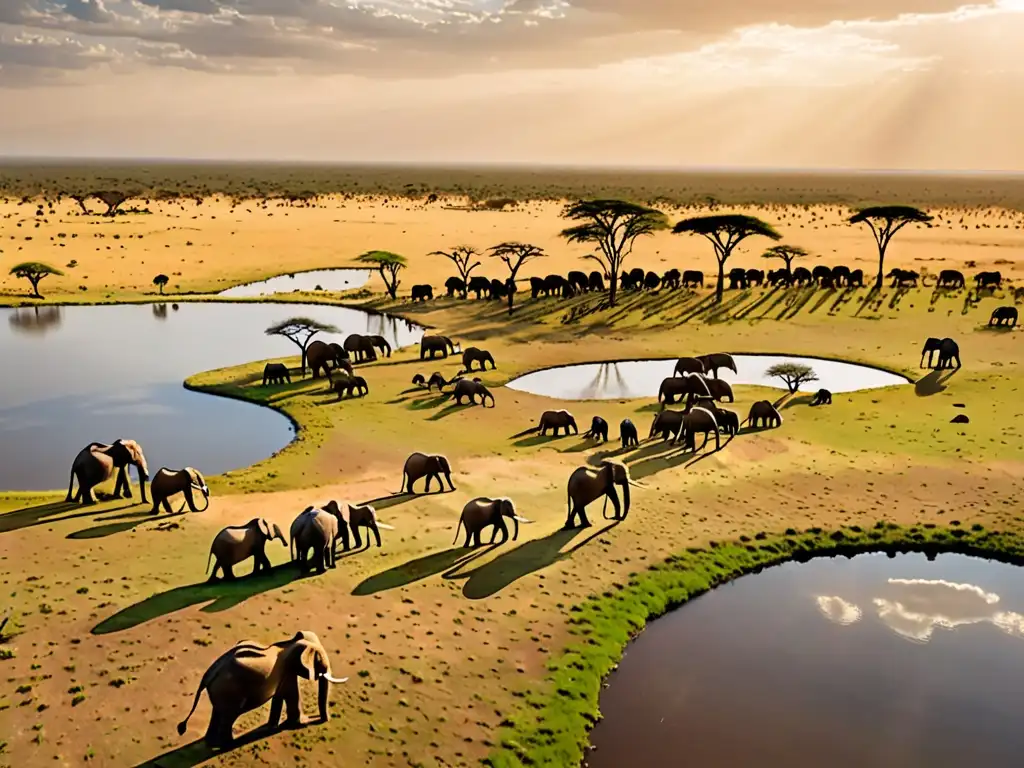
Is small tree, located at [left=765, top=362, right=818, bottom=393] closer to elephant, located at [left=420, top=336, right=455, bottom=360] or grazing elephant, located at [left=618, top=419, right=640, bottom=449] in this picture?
grazing elephant, located at [left=618, top=419, right=640, bottom=449]

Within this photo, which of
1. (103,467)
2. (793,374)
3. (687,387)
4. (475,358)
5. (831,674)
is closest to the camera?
(831,674)

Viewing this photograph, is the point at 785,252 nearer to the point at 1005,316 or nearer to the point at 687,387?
the point at 1005,316

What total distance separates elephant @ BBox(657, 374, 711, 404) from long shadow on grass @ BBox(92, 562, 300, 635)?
17.6m

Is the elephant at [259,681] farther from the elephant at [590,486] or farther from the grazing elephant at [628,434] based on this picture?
the grazing elephant at [628,434]

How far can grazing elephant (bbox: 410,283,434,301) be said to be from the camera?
54.6 metres

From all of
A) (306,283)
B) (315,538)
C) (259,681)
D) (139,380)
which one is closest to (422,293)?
(306,283)

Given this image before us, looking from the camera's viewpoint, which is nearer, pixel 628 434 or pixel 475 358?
pixel 628 434

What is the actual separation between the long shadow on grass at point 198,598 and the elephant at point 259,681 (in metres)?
3.25

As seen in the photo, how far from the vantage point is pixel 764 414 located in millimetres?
29641

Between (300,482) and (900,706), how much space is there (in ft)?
51.4

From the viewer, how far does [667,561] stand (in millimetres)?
19547

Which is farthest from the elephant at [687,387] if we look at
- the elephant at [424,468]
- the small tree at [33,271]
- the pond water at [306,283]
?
the small tree at [33,271]

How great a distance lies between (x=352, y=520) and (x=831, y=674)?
391 inches

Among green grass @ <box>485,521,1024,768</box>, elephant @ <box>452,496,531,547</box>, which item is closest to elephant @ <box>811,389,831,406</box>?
green grass @ <box>485,521,1024,768</box>
